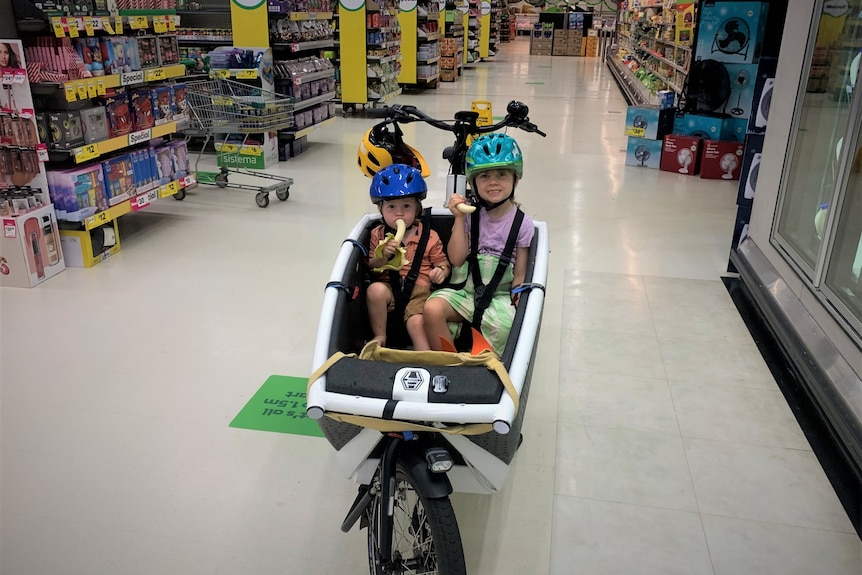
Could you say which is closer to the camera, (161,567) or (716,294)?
(161,567)

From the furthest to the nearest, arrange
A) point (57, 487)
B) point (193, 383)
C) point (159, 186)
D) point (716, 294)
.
Answer: point (159, 186), point (716, 294), point (193, 383), point (57, 487)

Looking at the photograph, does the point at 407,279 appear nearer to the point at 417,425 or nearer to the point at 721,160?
the point at 417,425

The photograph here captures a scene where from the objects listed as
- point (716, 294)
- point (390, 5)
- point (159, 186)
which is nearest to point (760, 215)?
point (716, 294)

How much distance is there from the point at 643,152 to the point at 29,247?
19.5 ft

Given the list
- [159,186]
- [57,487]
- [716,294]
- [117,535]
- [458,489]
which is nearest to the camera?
[458,489]

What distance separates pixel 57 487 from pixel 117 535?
386mm

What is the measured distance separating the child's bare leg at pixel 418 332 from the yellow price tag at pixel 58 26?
9.60ft

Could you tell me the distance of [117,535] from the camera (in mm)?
2129

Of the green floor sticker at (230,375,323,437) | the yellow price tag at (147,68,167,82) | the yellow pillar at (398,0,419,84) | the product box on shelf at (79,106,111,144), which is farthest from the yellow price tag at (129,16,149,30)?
the yellow pillar at (398,0,419,84)

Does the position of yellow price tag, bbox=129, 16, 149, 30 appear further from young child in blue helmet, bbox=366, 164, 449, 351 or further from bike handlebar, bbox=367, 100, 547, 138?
young child in blue helmet, bbox=366, 164, 449, 351

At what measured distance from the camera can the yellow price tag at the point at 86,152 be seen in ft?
13.1

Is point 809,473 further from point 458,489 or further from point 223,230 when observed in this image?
point 223,230

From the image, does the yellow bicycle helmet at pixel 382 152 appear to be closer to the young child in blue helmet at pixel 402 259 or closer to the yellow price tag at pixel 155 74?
the young child in blue helmet at pixel 402 259

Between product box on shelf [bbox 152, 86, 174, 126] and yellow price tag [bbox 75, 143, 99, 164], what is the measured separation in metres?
0.76
